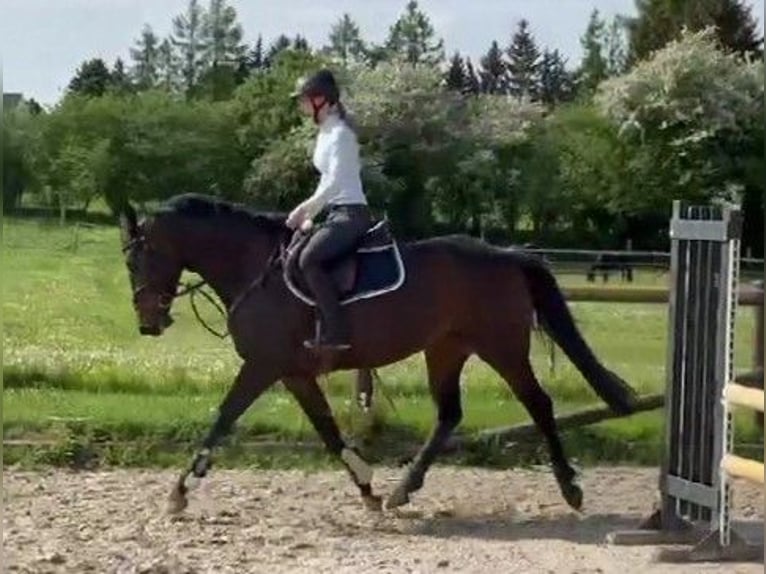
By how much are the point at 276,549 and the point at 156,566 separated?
68 cm

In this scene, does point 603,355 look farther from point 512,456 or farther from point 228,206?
point 228,206

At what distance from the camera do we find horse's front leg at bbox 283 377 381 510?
7.25 meters

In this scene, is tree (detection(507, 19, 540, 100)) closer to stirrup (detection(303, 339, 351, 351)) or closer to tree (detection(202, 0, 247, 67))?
tree (detection(202, 0, 247, 67))

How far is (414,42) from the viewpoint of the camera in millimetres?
17609

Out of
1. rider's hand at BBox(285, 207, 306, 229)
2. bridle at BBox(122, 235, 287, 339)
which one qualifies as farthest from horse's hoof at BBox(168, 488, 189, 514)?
rider's hand at BBox(285, 207, 306, 229)

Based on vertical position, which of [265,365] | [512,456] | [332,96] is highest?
[332,96]

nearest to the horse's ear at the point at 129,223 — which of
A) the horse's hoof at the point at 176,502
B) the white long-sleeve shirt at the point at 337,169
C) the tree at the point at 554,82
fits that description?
the white long-sleeve shirt at the point at 337,169

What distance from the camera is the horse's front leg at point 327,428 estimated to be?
286 inches

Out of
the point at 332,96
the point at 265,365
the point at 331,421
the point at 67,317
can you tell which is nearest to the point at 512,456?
the point at 331,421

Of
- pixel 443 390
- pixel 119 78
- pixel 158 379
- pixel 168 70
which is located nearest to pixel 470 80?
pixel 168 70

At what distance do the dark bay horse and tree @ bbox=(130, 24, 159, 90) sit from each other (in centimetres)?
748

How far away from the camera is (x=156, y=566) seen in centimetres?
579

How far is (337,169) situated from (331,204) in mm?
180

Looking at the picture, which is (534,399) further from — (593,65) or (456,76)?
(593,65)
